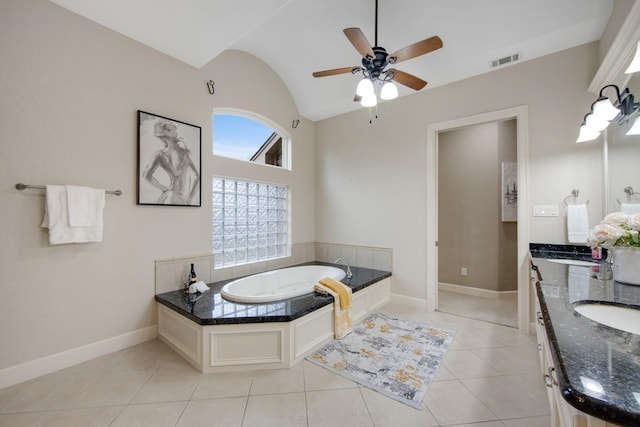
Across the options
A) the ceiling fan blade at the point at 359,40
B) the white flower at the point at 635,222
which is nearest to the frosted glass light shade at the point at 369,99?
the ceiling fan blade at the point at 359,40

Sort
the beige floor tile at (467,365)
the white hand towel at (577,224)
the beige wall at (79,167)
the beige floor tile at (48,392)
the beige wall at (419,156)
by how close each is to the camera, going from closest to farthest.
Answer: the beige floor tile at (48,392) < the beige wall at (79,167) < the beige floor tile at (467,365) < the white hand towel at (577,224) < the beige wall at (419,156)

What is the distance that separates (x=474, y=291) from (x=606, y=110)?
2.89 m

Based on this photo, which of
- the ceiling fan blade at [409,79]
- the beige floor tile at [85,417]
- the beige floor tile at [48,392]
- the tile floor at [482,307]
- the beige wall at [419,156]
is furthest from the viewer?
the tile floor at [482,307]

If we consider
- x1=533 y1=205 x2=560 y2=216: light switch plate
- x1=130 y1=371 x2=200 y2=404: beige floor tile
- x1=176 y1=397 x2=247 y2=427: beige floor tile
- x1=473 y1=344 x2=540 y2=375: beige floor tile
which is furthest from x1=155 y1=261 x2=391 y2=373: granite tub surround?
x1=533 y1=205 x2=560 y2=216: light switch plate

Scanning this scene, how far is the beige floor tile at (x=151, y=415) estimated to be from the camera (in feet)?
5.13

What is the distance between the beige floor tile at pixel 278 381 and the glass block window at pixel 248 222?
5.12 ft

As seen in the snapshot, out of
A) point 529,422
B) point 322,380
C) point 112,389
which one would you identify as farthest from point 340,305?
point 112,389

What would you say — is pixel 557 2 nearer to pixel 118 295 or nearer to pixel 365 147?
pixel 365 147

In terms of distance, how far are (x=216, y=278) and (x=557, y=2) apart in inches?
166

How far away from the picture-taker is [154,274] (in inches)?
104

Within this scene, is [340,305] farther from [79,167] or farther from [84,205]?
[79,167]

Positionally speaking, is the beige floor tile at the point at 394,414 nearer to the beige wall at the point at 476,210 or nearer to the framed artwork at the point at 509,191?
the beige wall at the point at 476,210

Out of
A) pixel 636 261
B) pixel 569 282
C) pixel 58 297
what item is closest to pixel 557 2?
pixel 636 261

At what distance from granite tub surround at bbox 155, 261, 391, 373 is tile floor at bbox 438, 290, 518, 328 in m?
1.89
